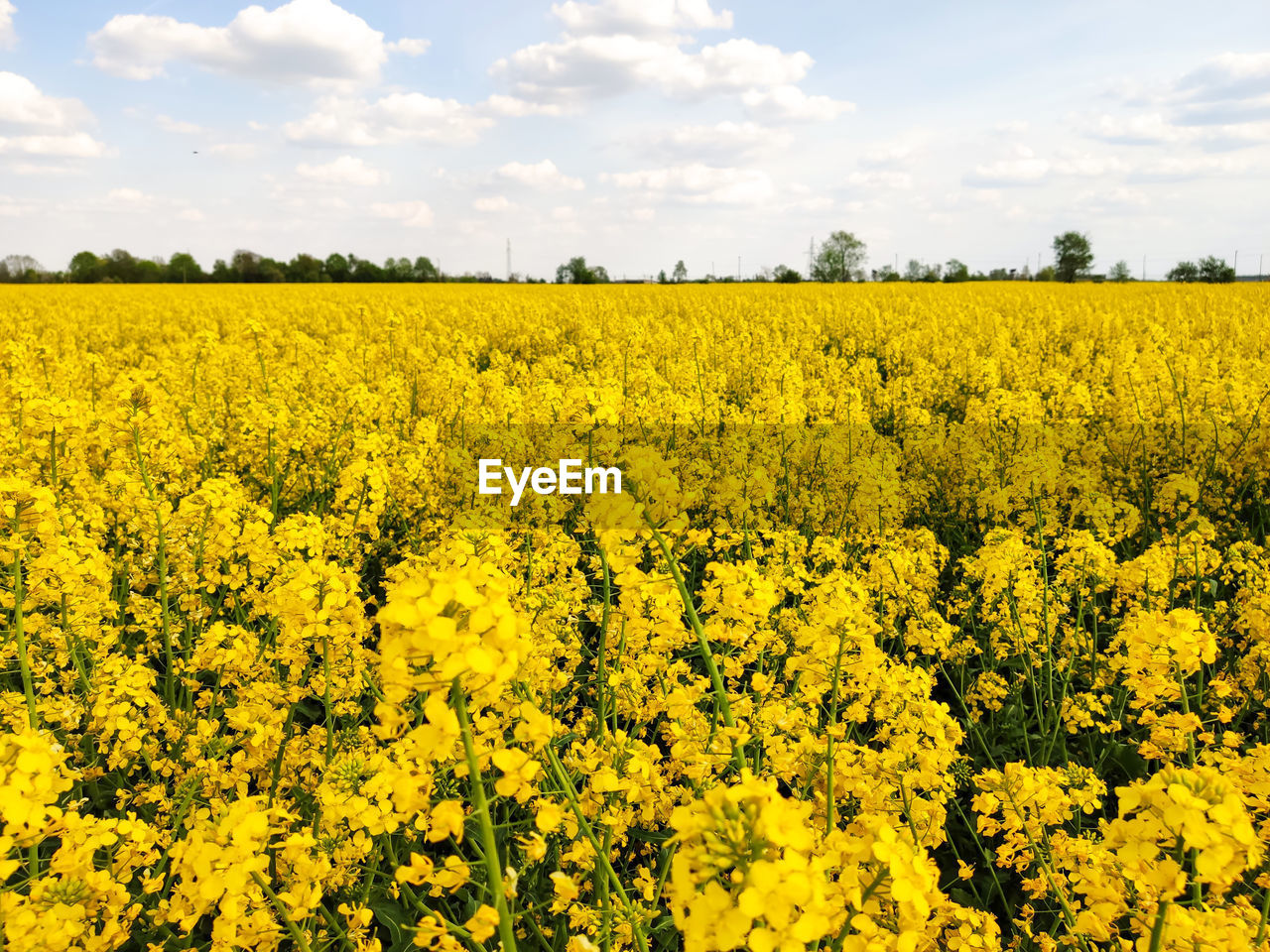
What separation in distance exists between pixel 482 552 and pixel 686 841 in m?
1.35

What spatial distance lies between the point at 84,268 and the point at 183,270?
11605mm

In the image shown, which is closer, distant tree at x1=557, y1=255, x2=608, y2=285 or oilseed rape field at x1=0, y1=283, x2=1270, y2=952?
oilseed rape field at x1=0, y1=283, x2=1270, y2=952

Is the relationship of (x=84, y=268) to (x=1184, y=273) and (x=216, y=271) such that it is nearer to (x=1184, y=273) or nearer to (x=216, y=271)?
(x=216, y=271)

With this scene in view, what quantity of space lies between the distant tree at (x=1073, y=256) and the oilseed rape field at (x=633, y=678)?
73703mm

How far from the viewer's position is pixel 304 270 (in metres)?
55.8

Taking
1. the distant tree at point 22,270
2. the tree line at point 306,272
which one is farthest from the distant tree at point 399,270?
the distant tree at point 22,270

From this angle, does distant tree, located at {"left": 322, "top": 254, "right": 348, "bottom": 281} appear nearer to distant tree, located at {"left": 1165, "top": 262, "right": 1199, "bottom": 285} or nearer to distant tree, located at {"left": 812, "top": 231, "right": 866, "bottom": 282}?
distant tree, located at {"left": 812, "top": 231, "right": 866, "bottom": 282}

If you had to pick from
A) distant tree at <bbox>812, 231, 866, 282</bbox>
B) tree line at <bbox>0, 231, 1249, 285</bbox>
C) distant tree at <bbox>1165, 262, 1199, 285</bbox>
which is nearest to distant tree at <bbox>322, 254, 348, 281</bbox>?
tree line at <bbox>0, 231, 1249, 285</bbox>

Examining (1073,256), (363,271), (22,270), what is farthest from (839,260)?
(22,270)

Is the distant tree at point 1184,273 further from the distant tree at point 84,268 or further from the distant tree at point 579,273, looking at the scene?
the distant tree at point 84,268

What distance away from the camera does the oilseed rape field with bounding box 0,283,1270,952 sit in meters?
1.23

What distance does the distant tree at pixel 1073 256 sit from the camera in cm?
6881

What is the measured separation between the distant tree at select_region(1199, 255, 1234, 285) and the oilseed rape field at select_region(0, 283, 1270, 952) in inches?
2538

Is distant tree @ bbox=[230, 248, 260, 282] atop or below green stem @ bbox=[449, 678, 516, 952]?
atop
